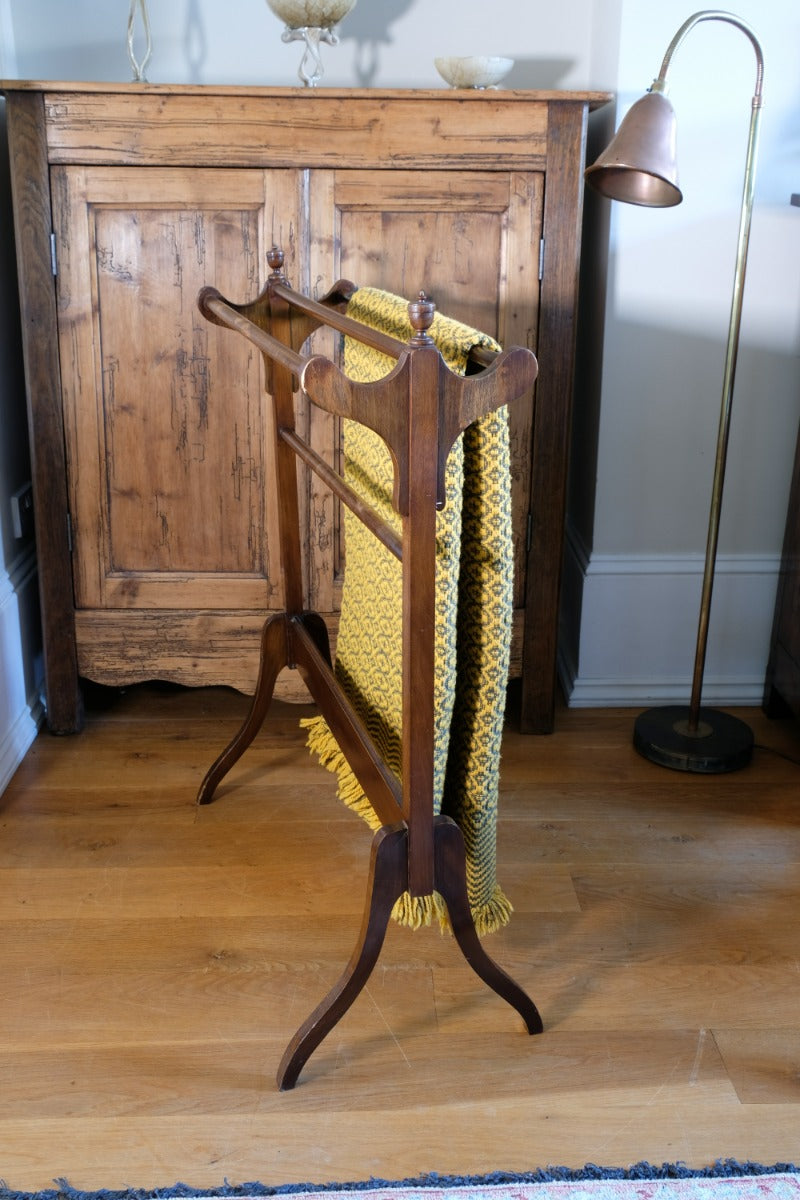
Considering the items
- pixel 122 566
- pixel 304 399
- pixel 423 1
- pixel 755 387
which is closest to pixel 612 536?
pixel 755 387

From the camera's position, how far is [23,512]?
2473 mm

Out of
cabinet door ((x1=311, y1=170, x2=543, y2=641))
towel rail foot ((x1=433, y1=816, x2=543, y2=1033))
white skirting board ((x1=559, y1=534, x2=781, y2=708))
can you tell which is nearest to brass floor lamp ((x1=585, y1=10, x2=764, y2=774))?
white skirting board ((x1=559, y1=534, x2=781, y2=708))

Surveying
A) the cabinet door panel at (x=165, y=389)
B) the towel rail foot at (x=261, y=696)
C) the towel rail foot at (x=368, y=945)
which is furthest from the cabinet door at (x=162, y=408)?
the towel rail foot at (x=368, y=945)

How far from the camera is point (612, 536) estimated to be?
2.56m

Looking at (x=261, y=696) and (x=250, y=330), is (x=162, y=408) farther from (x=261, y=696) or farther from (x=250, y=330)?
(x=250, y=330)

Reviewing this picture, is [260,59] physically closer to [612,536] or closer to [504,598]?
[612,536]

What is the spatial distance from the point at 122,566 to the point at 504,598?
1.14 meters

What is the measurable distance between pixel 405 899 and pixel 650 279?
143cm

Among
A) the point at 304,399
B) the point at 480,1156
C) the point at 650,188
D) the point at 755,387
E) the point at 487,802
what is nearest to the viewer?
the point at 480,1156

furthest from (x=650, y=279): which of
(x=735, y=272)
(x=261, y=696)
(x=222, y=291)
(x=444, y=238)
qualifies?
(x=261, y=696)

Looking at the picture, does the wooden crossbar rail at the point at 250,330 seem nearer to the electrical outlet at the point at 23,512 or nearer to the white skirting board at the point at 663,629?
the electrical outlet at the point at 23,512

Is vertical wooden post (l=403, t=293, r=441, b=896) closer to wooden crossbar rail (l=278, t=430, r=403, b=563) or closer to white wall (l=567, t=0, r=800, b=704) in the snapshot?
wooden crossbar rail (l=278, t=430, r=403, b=563)

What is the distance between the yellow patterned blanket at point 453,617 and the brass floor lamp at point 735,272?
535 millimetres

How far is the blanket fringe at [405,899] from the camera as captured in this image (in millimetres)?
1523
